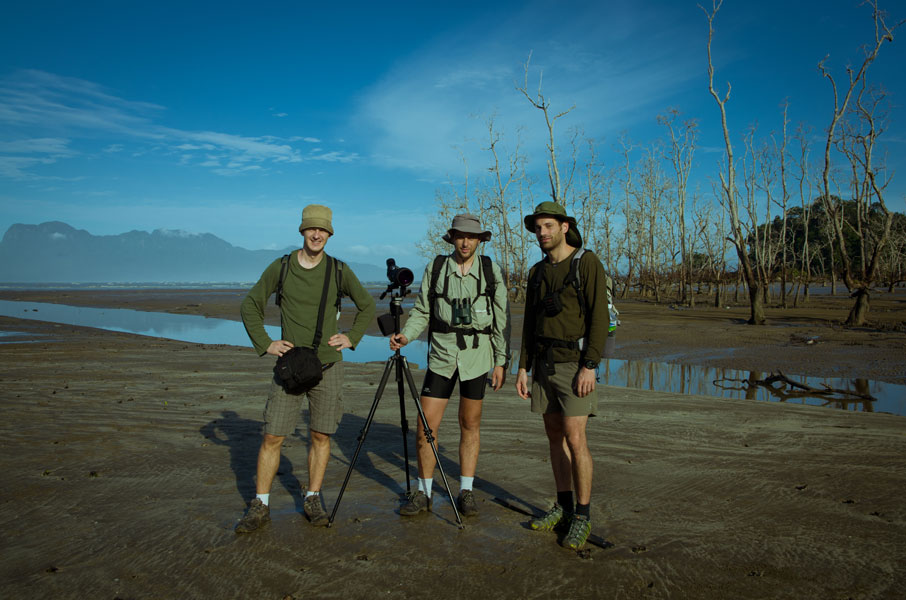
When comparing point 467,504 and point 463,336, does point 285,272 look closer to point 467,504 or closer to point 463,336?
point 463,336

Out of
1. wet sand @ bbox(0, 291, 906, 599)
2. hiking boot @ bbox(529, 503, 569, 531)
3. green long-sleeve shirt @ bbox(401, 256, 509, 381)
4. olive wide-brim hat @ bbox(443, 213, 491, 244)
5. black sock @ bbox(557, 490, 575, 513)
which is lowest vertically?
wet sand @ bbox(0, 291, 906, 599)

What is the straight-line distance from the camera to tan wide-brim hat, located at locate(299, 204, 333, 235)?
158 inches

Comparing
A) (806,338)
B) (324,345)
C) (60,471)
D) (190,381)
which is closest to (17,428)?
(60,471)

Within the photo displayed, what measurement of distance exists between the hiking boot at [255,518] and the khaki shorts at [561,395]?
6.51 feet

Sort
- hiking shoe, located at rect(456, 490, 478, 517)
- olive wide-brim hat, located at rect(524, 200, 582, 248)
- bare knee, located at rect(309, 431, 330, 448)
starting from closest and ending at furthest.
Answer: olive wide-brim hat, located at rect(524, 200, 582, 248) → bare knee, located at rect(309, 431, 330, 448) → hiking shoe, located at rect(456, 490, 478, 517)

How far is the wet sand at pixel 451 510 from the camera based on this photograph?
3.27m

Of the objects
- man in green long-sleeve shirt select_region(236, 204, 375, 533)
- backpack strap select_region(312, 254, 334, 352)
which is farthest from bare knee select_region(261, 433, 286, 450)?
backpack strap select_region(312, 254, 334, 352)

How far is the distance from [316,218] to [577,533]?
2.70 meters

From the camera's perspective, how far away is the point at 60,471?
5113 millimetres

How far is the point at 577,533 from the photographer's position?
3652mm

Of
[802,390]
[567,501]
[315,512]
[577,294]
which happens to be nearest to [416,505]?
[315,512]

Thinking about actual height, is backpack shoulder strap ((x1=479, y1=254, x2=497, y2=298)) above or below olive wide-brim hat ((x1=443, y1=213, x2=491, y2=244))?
below

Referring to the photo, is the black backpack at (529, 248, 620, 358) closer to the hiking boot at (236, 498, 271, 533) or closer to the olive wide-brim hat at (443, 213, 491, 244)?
the olive wide-brim hat at (443, 213, 491, 244)

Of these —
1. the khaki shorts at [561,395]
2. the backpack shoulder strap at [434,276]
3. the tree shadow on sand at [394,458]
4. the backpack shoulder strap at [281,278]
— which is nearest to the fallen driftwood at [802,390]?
the tree shadow on sand at [394,458]
